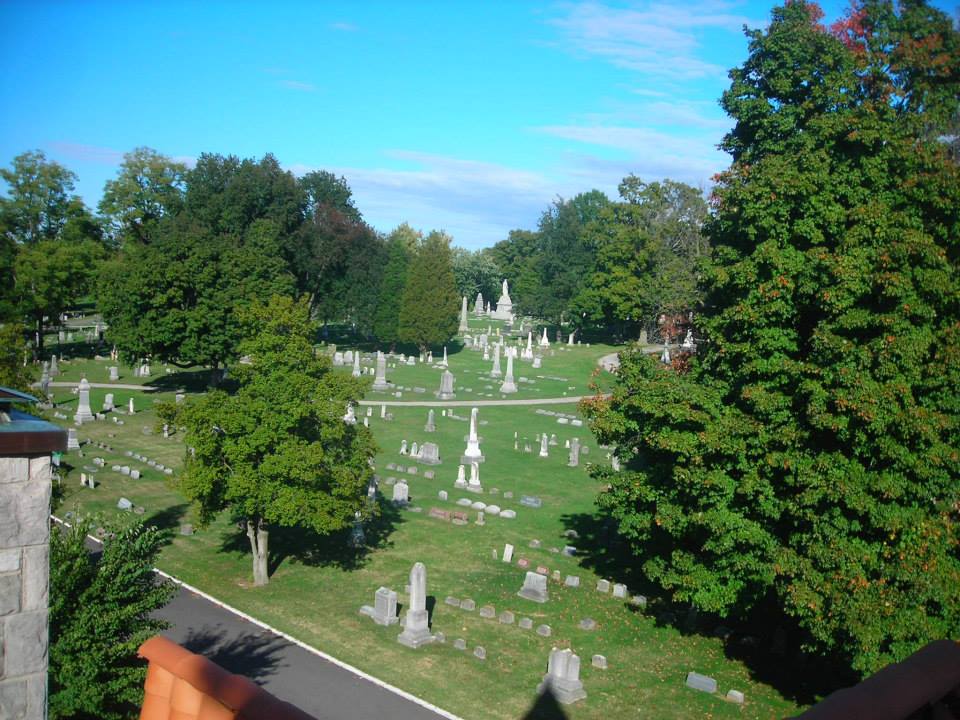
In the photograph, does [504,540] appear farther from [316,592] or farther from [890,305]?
[890,305]

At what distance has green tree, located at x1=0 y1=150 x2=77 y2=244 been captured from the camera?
6856cm

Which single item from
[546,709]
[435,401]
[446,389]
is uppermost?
[446,389]

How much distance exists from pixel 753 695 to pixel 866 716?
16436 mm

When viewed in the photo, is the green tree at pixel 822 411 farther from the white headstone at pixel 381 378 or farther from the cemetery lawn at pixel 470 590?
the white headstone at pixel 381 378

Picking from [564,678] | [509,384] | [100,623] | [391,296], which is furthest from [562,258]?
[100,623]

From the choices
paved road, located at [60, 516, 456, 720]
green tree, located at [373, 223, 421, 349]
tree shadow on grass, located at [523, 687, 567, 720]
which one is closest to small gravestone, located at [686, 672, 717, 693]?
tree shadow on grass, located at [523, 687, 567, 720]

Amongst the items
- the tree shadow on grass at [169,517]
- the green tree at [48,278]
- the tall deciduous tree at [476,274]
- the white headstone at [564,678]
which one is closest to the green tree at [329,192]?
the green tree at [48,278]

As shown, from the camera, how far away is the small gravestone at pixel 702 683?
17250 millimetres

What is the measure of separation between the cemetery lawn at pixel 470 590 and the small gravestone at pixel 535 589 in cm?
28

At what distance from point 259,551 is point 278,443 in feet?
11.6

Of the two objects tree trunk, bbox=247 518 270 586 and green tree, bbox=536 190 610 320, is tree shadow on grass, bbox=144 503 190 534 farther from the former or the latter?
green tree, bbox=536 190 610 320

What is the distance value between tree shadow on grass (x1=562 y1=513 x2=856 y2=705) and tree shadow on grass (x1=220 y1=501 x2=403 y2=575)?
6.76 meters

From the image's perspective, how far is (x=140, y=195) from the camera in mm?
76438

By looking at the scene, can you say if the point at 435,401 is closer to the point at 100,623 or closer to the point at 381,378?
the point at 381,378
